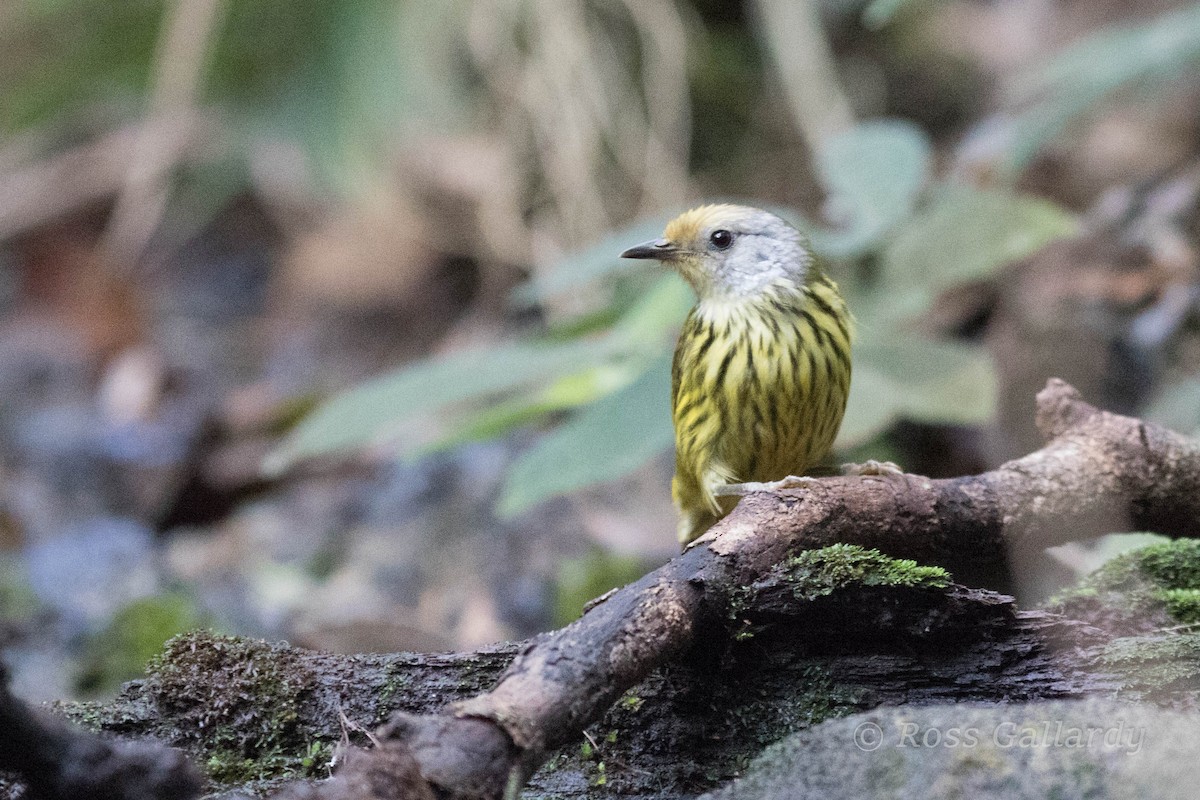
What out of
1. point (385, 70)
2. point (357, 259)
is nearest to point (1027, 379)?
point (385, 70)

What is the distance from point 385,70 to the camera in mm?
6832

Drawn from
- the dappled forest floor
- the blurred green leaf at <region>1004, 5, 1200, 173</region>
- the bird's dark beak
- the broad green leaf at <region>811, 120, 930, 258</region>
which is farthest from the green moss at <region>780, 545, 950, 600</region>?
the blurred green leaf at <region>1004, 5, 1200, 173</region>

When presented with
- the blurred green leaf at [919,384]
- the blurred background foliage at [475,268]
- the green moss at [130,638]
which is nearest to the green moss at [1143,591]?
the blurred background foliage at [475,268]

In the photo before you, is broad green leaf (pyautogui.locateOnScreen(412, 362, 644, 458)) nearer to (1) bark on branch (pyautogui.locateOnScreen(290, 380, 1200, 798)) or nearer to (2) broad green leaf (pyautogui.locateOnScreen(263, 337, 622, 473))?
(2) broad green leaf (pyautogui.locateOnScreen(263, 337, 622, 473))

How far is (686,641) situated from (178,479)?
14.4 ft

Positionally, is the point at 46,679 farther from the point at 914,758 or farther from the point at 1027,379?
the point at 1027,379

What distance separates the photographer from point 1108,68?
431 centimetres

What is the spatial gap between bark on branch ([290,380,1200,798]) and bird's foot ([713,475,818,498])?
0.05 metres

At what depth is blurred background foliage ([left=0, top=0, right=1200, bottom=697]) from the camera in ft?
13.3

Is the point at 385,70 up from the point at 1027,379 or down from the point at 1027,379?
up

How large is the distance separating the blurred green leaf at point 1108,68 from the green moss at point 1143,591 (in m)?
2.47

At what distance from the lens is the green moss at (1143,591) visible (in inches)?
83.7

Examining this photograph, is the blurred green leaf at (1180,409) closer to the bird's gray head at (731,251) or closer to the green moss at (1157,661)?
the bird's gray head at (731,251)

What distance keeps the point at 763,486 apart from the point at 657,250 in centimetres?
99
